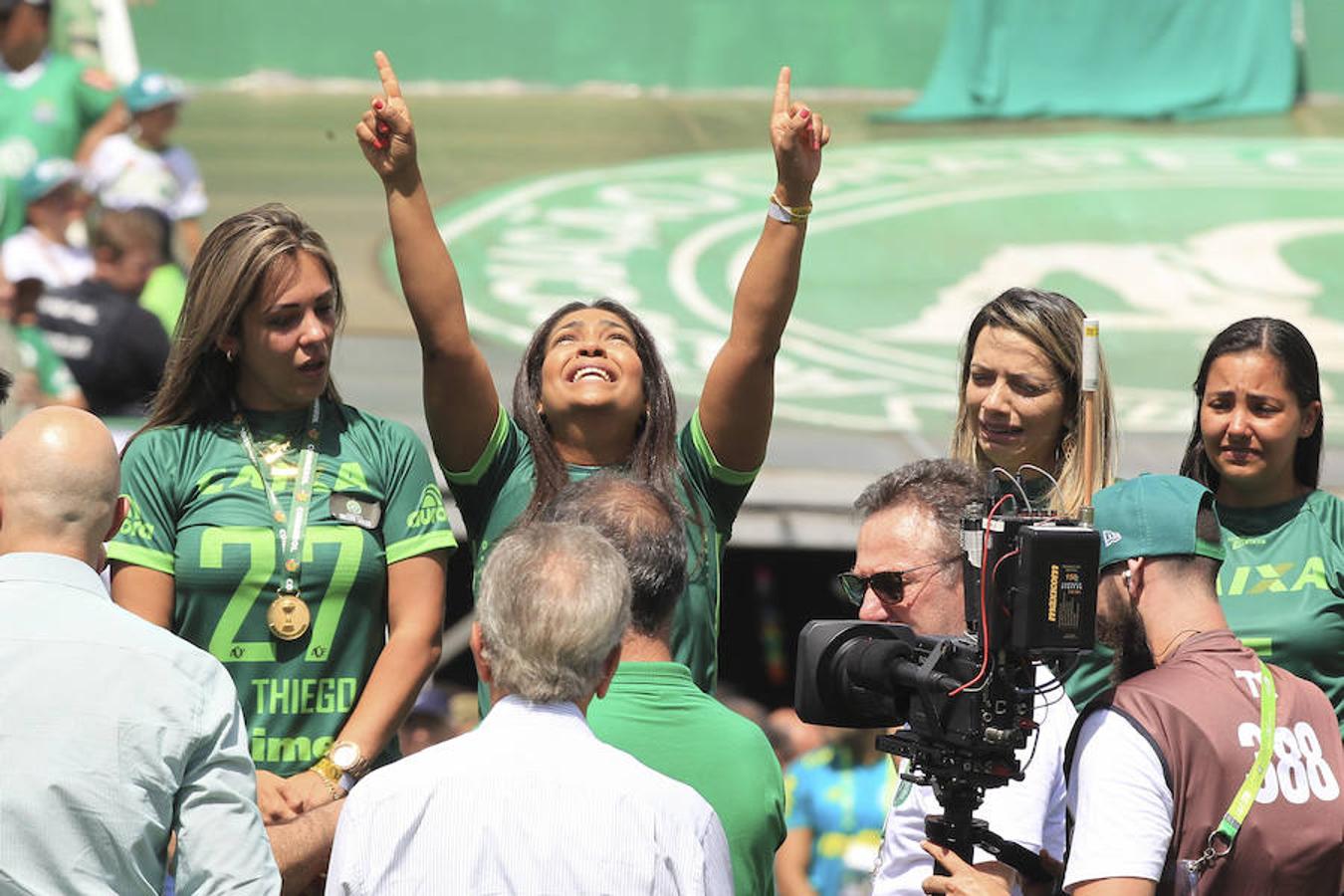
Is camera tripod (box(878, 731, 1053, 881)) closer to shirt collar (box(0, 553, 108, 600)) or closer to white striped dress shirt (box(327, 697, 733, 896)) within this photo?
white striped dress shirt (box(327, 697, 733, 896))

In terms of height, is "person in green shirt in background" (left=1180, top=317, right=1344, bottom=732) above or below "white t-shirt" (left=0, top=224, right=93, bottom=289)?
below

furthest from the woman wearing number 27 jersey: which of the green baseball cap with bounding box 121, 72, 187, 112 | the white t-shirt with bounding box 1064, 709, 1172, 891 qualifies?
the green baseball cap with bounding box 121, 72, 187, 112

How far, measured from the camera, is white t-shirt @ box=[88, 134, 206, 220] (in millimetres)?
9000

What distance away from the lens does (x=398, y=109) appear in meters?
3.49

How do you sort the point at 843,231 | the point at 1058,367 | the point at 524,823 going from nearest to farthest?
the point at 524,823 < the point at 1058,367 < the point at 843,231

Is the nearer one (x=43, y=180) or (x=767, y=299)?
(x=767, y=299)

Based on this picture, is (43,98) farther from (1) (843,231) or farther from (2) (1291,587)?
(2) (1291,587)

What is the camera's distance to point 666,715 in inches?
111

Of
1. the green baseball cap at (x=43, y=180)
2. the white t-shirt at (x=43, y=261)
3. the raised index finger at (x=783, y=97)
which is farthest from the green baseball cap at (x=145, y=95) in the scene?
the raised index finger at (x=783, y=97)

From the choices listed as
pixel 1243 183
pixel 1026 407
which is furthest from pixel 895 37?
pixel 1026 407

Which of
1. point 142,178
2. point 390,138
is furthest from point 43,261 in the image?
point 390,138

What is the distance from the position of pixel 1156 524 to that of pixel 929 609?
0.38m

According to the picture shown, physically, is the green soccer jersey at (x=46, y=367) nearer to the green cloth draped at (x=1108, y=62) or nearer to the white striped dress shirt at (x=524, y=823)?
the white striped dress shirt at (x=524, y=823)

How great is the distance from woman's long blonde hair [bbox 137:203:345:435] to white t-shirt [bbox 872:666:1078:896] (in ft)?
4.48
